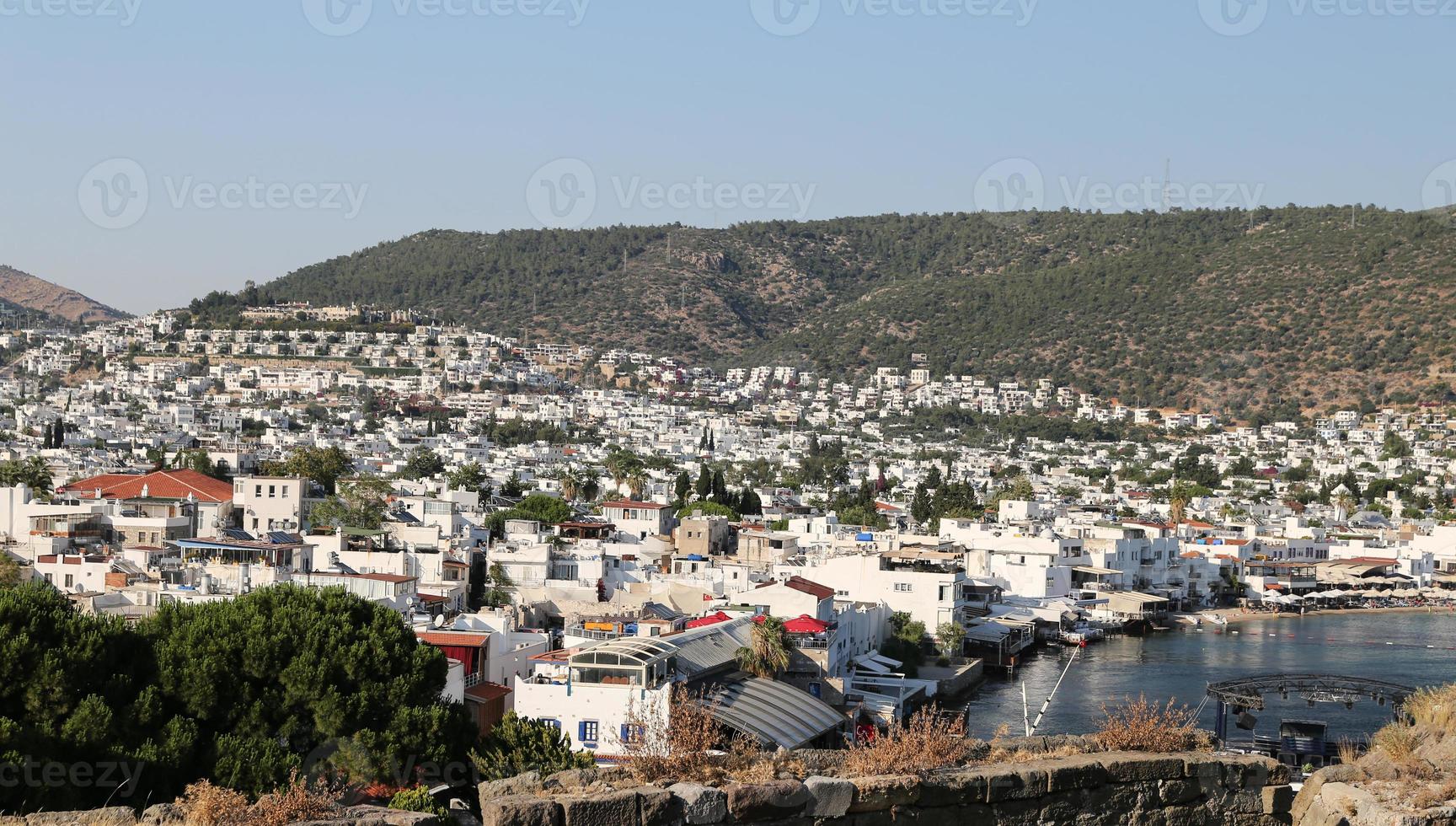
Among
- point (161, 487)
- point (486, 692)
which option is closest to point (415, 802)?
point (486, 692)

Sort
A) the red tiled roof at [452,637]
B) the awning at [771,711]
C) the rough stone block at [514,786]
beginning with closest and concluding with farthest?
1. the rough stone block at [514,786]
2. the awning at [771,711]
3. the red tiled roof at [452,637]

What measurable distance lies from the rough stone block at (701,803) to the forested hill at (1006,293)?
357 feet

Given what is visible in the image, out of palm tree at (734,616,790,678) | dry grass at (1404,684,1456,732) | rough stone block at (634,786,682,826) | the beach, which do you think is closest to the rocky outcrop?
rough stone block at (634,786,682,826)

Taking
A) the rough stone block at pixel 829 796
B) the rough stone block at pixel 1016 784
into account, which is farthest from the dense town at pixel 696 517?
the rough stone block at pixel 829 796

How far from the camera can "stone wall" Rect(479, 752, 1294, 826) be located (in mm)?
5734

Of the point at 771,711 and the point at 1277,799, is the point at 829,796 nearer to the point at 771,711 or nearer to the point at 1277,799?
the point at 1277,799

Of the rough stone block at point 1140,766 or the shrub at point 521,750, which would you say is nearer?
the rough stone block at point 1140,766

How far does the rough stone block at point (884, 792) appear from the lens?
238 inches

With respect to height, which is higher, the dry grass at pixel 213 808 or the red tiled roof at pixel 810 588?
the dry grass at pixel 213 808

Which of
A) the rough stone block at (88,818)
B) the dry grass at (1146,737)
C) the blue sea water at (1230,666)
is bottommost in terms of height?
the blue sea water at (1230,666)

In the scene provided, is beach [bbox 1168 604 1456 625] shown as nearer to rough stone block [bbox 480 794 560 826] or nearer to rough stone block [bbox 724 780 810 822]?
rough stone block [bbox 724 780 810 822]

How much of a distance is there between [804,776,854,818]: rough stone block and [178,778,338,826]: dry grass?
65.9 inches

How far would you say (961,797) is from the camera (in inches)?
245

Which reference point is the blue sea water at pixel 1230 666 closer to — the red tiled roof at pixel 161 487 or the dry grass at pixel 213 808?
the dry grass at pixel 213 808
